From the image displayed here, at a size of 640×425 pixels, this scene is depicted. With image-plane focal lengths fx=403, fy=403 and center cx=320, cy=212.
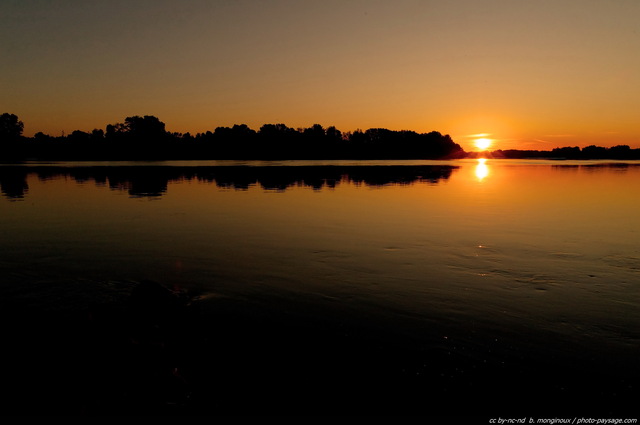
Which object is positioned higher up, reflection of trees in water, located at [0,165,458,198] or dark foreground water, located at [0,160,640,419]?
reflection of trees in water, located at [0,165,458,198]

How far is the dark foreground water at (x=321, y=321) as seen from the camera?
7504mm

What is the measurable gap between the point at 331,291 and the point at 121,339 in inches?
258

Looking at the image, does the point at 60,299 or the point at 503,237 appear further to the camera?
the point at 503,237

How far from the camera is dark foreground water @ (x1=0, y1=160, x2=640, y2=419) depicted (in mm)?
7504

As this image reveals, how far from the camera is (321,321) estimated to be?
10734 millimetres

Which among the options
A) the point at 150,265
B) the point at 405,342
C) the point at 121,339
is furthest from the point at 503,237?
the point at 121,339

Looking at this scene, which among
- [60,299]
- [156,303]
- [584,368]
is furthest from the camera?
[60,299]

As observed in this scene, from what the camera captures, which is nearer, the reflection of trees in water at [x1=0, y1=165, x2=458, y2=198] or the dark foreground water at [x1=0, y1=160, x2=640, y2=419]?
the dark foreground water at [x1=0, y1=160, x2=640, y2=419]

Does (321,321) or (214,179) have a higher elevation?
(214,179)

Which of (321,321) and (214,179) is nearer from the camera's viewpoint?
(321,321)

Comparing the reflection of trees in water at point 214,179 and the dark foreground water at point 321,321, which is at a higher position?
the reflection of trees in water at point 214,179

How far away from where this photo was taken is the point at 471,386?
7.93 metres

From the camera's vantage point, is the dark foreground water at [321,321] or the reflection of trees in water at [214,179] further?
the reflection of trees in water at [214,179]

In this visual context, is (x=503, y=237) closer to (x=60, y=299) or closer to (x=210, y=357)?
(x=210, y=357)
